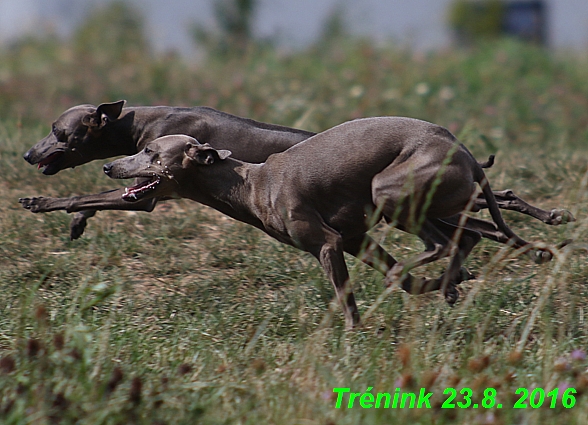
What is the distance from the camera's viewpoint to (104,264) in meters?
5.19

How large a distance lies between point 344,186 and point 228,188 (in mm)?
682

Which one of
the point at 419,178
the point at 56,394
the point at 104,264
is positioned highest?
the point at 419,178

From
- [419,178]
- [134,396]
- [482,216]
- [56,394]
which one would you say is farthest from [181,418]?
[482,216]

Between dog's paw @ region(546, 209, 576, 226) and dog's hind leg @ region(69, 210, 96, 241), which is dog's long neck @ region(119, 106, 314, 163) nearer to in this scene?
dog's hind leg @ region(69, 210, 96, 241)

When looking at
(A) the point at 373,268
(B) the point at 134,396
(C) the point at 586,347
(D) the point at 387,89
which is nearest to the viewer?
(B) the point at 134,396

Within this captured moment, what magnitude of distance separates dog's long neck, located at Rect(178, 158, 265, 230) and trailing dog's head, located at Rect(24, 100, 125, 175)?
0.97 m

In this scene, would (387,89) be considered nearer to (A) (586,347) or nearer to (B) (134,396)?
(A) (586,347)

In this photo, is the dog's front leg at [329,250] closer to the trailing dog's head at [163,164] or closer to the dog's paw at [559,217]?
the trailing dog's head at [163,164]

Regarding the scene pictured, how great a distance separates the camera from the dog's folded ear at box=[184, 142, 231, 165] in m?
4.57

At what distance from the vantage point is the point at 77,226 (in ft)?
17.7

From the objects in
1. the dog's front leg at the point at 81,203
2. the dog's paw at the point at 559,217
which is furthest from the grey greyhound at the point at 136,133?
the dog's paw at the point at 559,217

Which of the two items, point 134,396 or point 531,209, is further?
point 531,209

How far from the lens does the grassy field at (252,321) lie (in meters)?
3.19

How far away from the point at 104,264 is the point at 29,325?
1070 millimetres
